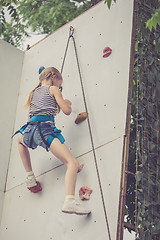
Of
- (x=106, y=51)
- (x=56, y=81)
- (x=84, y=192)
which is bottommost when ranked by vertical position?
(x=84, y=192)

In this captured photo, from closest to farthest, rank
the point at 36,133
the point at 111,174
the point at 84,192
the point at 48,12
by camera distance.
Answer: the point at 111,174
the point at 84,192
the point at 36,133
the point at 48,12

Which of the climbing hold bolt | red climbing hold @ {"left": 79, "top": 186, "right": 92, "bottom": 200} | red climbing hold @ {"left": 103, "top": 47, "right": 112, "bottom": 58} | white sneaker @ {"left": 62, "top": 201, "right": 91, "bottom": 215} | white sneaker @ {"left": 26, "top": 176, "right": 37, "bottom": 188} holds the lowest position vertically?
white sneaker @ {"left": 62, "top": 201, "right": 91, "bottom": 215}

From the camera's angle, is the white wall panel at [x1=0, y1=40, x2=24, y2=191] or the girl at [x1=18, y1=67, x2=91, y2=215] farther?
the white wall panel at [x1=0, y1=40, x2=24, y2=191]

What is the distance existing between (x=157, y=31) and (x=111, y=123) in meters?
1.43

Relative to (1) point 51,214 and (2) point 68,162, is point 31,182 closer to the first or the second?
(1) point 51,214

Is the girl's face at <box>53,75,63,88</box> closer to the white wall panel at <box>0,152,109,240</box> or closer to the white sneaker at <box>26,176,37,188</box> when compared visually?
the white wall panel at <box>0,152,109,240</box>

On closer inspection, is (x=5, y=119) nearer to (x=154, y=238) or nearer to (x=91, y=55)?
(x=91, y=55)

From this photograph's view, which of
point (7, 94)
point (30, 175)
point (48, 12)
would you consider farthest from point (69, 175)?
point (48, 12)

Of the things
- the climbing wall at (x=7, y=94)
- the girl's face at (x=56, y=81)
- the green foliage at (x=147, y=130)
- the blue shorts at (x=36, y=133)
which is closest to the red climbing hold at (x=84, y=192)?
the green foliage at (x=147, y=130)

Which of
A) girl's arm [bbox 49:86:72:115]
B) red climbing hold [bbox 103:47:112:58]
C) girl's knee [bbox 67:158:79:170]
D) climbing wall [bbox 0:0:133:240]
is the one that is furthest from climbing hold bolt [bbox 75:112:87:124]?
red climbing hold [bbox 103:47:112:58]

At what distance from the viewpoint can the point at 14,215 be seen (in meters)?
4.55

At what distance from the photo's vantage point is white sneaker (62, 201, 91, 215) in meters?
3.65

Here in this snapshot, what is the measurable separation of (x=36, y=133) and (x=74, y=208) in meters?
0.82

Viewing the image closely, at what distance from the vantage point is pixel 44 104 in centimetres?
419
